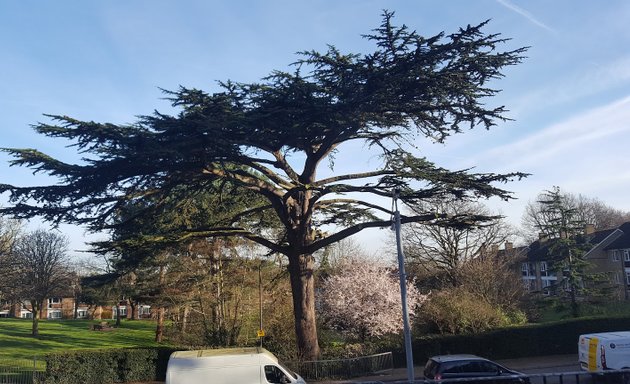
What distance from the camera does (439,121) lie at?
819 inches

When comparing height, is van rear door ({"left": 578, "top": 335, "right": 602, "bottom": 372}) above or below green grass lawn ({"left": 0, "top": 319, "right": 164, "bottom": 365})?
above

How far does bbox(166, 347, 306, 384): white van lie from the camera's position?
1645cm

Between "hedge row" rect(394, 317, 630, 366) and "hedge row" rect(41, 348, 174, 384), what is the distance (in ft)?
38.4

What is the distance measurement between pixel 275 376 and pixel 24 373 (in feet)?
47.3

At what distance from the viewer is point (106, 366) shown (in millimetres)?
24516

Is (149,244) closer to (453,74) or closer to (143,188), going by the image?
(143,188)

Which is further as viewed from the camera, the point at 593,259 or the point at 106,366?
the point at 593,259

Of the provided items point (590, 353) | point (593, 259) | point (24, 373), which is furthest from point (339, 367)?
point (593, 259)

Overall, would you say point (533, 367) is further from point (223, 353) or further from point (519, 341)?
point (223, 353)

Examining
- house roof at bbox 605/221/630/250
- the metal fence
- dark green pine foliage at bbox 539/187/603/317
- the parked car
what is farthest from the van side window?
house roof at bbox 605/221/630/250

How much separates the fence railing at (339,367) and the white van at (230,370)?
5950mm

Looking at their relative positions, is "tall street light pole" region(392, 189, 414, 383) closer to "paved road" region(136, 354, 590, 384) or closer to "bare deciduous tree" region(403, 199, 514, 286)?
"paved road" region(136, 354, 590, 384)

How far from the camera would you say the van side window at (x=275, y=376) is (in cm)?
1655

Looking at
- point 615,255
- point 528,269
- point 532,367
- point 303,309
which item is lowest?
point 532,367
